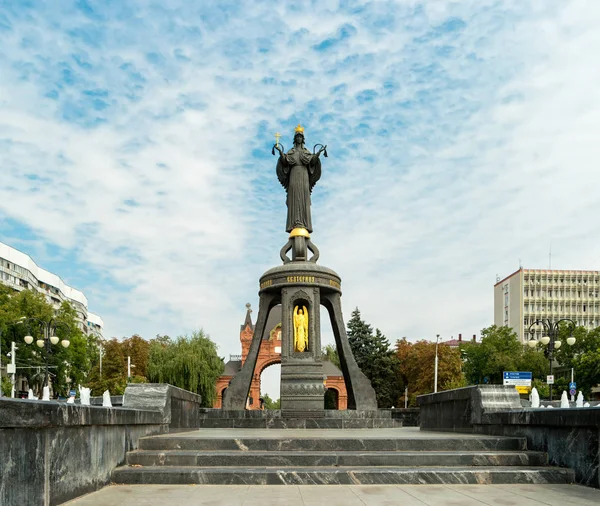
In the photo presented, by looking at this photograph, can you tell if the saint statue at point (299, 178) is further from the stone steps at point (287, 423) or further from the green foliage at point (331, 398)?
the green foliage at point (331, 398)

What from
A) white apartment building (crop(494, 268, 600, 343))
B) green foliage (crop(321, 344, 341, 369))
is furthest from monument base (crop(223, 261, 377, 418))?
white apartment building (crop(494, 268, 600, 343))

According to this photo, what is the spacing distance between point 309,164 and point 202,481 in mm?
17139

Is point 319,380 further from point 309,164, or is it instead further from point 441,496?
point 441,496

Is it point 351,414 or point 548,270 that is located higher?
point 548,270

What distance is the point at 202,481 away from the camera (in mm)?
7074

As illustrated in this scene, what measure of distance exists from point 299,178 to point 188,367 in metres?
32.2

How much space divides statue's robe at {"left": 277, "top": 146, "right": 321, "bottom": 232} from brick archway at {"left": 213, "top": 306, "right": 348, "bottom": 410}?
143ft

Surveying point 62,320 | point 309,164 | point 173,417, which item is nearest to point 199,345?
point 62,320

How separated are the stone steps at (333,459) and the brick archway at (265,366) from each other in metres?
57.6

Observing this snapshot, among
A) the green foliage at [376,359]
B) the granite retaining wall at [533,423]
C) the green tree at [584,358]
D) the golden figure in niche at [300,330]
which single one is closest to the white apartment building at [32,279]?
the green foliage at [376,359]

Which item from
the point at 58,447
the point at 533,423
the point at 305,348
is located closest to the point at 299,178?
the point at 305,348

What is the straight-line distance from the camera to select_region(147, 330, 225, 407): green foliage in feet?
167

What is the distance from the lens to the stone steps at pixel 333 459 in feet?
25.1

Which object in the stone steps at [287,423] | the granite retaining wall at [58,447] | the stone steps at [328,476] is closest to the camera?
the granite retaining wall at [58,447]
